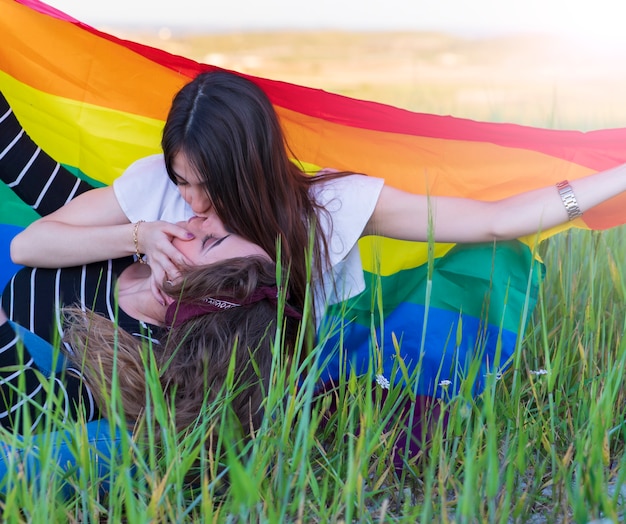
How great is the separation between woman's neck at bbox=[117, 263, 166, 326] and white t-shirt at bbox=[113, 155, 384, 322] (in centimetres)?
15

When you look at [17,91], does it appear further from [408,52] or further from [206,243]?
[408,52]

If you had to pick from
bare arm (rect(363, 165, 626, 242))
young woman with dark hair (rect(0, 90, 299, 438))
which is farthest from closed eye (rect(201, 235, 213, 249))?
bare arm (rect(363, 165, 626, 242))

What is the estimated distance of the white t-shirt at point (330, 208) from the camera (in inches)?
75.8

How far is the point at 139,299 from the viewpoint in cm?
192

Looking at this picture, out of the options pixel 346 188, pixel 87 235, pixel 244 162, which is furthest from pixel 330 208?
pixel 87 235

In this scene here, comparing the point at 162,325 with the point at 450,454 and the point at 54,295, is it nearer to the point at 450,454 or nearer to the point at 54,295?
the point at 54,295

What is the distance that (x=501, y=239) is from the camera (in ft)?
6.25

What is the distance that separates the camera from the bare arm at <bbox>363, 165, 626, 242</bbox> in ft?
5.90

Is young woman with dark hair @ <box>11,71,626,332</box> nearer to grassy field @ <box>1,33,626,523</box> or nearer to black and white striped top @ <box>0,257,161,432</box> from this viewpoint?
black and white striped top @ <box>0,257,161,432</box>

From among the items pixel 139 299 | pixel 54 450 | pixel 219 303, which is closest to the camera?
pixel 54 450

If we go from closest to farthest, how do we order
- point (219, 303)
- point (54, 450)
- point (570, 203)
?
point (54, 450) < point (219, 303) < point (570, 203)

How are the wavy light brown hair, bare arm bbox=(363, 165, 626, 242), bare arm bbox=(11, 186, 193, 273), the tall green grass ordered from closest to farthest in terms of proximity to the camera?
the tall green grass
the wavy light brown hair
bare arm bbox=(363, 165, 626, 242)
bare arm bbox=(11, 186, 193, 273)

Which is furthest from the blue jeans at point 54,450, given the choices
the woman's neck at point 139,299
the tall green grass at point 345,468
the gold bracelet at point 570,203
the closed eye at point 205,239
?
the gold bracelet at point 570,203

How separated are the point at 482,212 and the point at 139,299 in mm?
839
